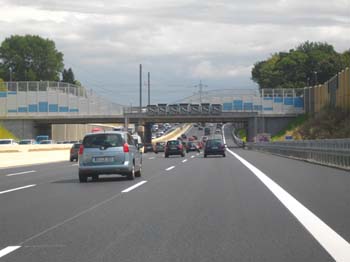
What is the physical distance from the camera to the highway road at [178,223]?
30.1 ft

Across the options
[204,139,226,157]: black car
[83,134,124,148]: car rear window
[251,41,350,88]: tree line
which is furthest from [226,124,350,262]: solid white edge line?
[251,41,350,88]: tree line

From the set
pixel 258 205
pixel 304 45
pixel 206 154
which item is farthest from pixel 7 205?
pixel 304 45

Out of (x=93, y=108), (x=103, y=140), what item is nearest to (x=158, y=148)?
(x=93, y=108)

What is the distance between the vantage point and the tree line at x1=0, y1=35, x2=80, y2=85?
149500 mm

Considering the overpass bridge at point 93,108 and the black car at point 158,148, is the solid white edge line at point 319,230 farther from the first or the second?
the overpass bridge at point 93,108

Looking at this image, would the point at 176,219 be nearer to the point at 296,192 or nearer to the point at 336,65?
the point at 296,192

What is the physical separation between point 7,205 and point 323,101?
259ft

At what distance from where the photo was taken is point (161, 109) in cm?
9850

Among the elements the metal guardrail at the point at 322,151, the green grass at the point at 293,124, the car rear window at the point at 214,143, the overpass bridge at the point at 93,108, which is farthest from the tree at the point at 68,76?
the metal guardrail at the point at 322,151

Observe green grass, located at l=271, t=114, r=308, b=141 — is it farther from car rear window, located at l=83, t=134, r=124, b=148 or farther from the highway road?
the highway road

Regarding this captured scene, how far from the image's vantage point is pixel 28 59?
495ft

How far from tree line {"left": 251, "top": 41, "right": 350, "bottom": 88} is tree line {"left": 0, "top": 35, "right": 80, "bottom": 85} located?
47948 mm

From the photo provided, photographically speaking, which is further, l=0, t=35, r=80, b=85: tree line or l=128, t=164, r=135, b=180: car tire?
l=0, t=35, r=80, b=85: tree line

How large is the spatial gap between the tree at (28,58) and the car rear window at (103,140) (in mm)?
127401
